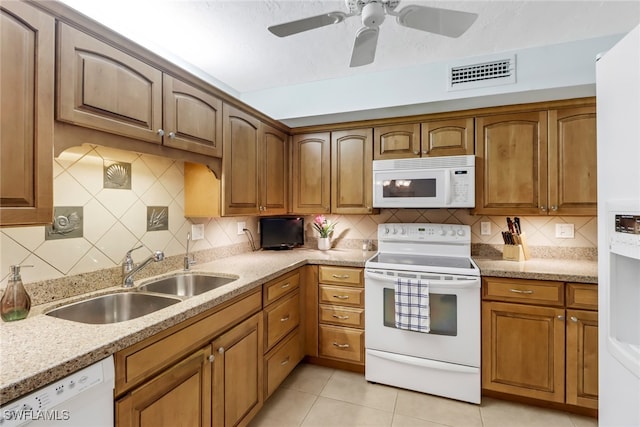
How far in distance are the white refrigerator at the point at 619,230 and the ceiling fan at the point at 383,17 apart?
0.56 m

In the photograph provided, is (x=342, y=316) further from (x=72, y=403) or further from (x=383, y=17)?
(x=383, y=17)

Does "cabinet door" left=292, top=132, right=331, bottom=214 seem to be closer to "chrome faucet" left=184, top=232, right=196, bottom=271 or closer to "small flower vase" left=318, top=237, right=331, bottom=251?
"small flower vase" left=318, top=237, right=331, bottom=251

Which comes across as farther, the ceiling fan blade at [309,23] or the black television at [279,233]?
the black television at [279,233]

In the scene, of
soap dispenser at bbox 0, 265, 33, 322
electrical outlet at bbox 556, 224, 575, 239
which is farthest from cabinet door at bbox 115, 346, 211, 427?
electrical outlet at bbox 556, 224, 575, 239

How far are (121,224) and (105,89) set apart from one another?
0.76 meters

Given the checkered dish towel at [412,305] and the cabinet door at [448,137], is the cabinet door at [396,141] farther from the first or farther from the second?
the checkered dish towel at [412,305]

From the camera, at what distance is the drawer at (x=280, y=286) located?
1.91m

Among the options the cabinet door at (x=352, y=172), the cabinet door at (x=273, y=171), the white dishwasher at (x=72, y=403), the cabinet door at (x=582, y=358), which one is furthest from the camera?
the cabinet door at (x=352, y=172)

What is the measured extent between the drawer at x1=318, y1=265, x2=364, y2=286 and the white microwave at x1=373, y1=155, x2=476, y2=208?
0.60 metres

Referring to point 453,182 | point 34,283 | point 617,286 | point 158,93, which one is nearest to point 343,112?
point 453,182

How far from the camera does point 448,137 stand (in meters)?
2.42

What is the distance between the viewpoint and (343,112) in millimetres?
2518

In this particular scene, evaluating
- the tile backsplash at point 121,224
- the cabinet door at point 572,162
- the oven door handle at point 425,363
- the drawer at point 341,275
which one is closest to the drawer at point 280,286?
the drawer at point 341,275

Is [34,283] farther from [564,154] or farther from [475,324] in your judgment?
[564,154]
